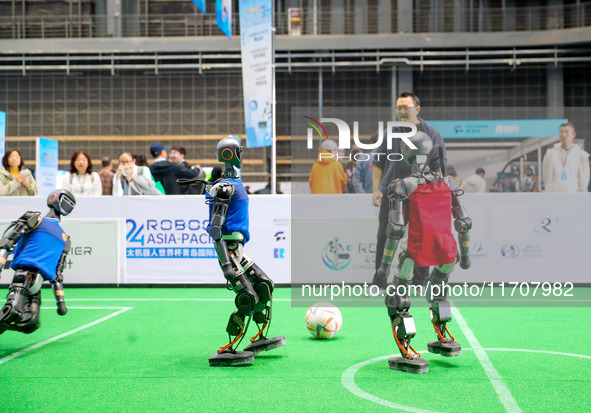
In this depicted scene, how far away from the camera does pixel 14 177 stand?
11.8 metres

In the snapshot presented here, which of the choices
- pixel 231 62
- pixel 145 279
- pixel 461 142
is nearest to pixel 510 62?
pixel 231 62

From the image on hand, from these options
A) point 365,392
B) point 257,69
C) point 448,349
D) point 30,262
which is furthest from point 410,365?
point 257,69

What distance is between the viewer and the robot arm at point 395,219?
18.1ft

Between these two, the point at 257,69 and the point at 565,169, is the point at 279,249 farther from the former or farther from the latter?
the point at 565,169

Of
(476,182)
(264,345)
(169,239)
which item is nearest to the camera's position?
(264,345)

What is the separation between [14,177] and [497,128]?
28.9ft

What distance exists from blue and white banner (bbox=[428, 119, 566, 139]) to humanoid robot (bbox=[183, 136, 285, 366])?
569 centimetres

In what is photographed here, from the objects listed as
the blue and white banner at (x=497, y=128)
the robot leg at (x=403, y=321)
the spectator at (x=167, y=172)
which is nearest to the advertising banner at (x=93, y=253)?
the spectator at (x=167, y=172)

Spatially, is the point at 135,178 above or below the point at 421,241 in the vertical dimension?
above

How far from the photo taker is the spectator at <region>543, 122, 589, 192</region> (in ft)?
35.8

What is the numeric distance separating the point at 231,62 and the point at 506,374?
19.5 metres

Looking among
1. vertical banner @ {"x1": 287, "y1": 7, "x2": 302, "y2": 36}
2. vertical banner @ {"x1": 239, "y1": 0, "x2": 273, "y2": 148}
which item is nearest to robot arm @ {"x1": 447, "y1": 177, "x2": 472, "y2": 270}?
vertical banner @ {"x1": 239, "y1": 0, "x2": 273, "y2": 148}

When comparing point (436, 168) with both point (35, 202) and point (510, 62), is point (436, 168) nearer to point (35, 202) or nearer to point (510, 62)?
point (35, 202)

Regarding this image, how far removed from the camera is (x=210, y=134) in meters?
23.5
